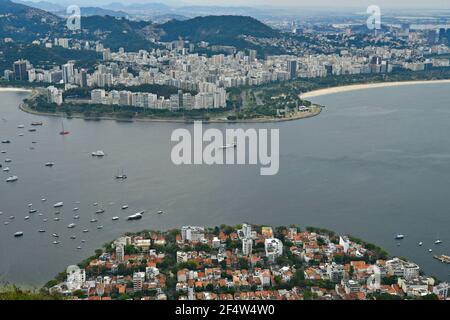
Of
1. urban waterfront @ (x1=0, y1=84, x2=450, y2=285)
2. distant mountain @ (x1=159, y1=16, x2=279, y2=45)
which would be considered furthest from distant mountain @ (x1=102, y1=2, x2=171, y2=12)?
urban waterfront @ (x1=0, y1=84, x2=450, y2=285)

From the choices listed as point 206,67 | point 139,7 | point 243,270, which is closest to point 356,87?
point 206,67

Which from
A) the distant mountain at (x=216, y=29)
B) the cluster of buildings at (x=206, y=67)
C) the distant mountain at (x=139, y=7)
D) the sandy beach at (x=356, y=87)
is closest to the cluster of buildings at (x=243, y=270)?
the cluster of buildings at (x=206, y=67)

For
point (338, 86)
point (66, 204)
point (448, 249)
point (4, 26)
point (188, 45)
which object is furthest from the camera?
point (4, 26)

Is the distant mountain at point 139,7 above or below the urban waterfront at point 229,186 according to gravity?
above

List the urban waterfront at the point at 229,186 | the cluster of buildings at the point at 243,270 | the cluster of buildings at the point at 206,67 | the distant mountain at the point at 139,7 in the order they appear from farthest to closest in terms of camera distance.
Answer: the distant mountain at the point at 139,7, the cluster of buildings at the point at 206,67, the urban waterfront at the point at 229,186, the cluster of buildings at the point at 243,270

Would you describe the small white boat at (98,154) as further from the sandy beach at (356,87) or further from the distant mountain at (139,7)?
the distant mountain at (139,7)

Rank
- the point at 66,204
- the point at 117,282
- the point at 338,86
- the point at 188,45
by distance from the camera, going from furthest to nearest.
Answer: the point at 188,45 → the point at 338,86 → the point at 66,204 → the point at 117,282

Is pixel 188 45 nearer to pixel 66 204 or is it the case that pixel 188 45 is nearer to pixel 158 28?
pixel 158 28
